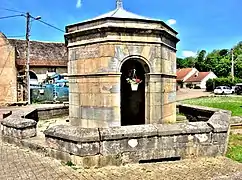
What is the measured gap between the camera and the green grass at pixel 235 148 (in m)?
6.40

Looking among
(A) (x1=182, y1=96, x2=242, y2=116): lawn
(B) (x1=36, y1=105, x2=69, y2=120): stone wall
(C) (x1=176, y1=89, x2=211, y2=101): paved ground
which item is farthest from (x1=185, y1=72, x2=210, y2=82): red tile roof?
(B) (x1=36, y1=105, x2=69, y2=120): stone wall

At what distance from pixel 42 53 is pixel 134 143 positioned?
1223 inches

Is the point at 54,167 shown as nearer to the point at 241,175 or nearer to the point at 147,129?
the point at 147,129

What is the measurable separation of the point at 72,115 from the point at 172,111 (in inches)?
127

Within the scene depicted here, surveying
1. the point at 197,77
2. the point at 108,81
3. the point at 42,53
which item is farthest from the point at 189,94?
the point at 108,81

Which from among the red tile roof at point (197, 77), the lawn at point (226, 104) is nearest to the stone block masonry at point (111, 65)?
the lawn at point (226, 104)

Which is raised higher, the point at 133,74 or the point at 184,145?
the point at 133,74

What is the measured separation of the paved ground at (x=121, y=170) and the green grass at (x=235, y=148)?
0.56 meters

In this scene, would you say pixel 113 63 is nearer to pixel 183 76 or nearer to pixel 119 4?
pixel 119 4

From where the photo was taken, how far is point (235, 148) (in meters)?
7.36

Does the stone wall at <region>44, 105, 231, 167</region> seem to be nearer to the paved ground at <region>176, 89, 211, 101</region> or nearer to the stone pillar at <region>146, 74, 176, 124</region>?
the stone pillar at <region>146, 74, 176, 124</region>

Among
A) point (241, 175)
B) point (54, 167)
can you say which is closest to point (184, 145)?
point (241, 175)

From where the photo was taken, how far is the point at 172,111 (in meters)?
9.09

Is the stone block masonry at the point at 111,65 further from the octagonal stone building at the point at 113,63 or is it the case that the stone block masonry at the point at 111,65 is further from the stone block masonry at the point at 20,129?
the stone block masonry at the point at 20,129
